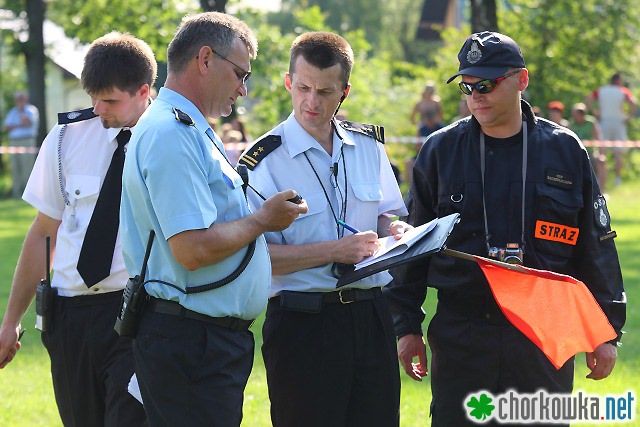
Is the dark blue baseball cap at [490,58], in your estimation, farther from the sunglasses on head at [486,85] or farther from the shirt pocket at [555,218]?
the shirt pocket at [555,218]

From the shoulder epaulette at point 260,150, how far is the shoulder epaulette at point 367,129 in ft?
1.26

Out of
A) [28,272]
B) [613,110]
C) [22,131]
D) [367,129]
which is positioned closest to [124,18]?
[22,131]

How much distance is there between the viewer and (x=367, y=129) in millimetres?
5234

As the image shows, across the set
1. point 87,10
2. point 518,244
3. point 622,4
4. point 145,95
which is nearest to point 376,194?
point 518,244

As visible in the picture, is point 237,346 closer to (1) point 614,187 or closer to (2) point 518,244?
(2) point 518,244

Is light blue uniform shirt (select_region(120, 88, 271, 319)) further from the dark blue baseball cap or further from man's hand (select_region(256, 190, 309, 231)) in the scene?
the dark blue baseball cap

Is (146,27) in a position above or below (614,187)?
above

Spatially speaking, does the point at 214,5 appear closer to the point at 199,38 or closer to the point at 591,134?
the point at 591,134

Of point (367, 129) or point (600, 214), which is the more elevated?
point (367, 129)

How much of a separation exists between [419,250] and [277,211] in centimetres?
74

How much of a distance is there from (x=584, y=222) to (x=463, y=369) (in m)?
0.86

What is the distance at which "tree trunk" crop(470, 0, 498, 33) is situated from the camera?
2112 centimetres

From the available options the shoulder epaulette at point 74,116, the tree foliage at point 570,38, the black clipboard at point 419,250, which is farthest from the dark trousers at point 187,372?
the tree foliage at point 570,38

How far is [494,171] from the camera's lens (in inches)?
193
